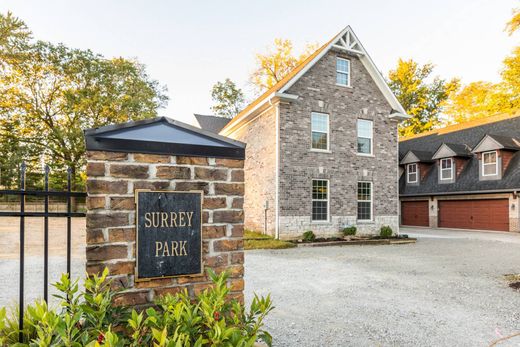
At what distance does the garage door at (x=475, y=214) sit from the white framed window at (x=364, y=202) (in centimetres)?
919

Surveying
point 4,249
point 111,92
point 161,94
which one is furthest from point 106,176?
point 161,94

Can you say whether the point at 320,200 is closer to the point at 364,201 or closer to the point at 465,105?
the point at 364,201

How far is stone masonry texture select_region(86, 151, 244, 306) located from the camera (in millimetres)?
2209

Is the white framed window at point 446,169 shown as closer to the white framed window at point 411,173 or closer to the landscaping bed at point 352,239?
the white framed window at point 411,173

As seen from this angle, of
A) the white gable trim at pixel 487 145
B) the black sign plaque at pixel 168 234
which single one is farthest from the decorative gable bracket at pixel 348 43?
the black sign plaque at pixel 168 234

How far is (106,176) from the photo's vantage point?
2.24 meters

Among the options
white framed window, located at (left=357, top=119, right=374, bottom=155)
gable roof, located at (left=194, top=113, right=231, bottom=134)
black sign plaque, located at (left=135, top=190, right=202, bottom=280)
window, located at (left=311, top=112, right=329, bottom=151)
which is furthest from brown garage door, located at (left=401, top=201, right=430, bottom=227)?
black sign plaque, located at (left=135, top=190, right=202, bottom=280)

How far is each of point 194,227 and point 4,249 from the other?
12.1 m

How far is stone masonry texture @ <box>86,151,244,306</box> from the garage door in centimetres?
2128

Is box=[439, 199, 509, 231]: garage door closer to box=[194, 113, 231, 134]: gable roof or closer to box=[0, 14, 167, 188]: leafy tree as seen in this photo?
box=[194, 113, 231, 134]: gable roof

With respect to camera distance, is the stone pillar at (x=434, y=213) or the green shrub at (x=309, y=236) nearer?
the green shrub at (x=309, y=236)

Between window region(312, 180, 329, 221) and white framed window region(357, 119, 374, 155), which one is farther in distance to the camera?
white framed window region(357, 119, 374, 155)

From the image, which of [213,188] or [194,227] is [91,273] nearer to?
[194,227]

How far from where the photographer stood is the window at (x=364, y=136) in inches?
615
